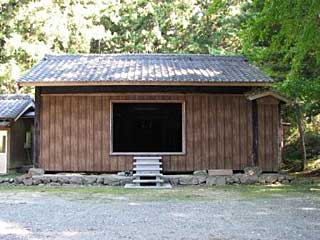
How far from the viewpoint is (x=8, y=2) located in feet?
72.4

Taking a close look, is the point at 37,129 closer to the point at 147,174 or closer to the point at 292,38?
the point at 147,174

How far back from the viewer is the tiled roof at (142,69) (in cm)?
1347

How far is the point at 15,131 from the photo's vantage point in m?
17.0

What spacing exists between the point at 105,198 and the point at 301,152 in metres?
10.7

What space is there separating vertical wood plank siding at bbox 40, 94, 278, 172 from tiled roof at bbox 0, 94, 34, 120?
2585 millimetres

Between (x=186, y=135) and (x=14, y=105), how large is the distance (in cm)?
666

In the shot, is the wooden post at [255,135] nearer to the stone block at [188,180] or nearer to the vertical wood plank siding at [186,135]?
the vertical wood plank siding at [186,135]

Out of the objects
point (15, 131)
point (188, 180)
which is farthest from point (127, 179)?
point (15, 131)

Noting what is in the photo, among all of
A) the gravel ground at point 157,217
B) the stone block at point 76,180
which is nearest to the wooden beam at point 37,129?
the stone block at point 76,180

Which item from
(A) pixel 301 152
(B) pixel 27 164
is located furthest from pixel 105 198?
(A) pixel 301 152

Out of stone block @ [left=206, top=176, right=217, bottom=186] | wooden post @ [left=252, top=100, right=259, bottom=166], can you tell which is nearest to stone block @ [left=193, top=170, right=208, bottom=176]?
stone block @ [left=206, top=176, right=217, bottom=186]

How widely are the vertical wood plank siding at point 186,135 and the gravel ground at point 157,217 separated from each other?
3.11m

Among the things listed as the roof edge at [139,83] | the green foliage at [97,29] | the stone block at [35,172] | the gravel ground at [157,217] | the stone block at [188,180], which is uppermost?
the green foliage at [97,29]

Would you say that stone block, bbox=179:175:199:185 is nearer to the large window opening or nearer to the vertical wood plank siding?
the vertical wood plank siding
